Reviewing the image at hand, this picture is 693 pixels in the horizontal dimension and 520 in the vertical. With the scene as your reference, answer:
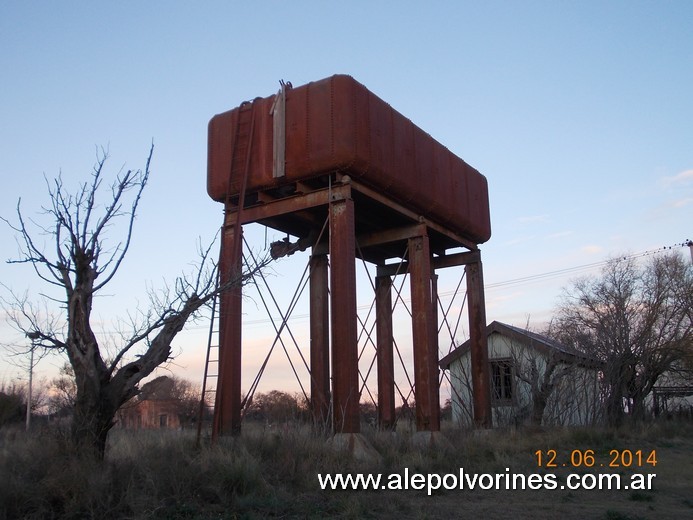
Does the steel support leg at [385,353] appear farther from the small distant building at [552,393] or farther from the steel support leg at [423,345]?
the steel support leg at [423,345]

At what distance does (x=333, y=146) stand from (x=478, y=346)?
7793 millimetres

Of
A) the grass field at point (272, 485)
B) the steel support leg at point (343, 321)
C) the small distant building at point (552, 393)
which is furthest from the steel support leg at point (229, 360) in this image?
the small distant building at point (552, 393)

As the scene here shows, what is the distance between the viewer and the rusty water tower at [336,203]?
13203 millimetres

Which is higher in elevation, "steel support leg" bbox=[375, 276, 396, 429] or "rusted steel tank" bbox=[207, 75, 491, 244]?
"rusted steel tank" bbox=[207, 75, 491, 244]

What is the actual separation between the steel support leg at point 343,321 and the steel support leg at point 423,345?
9.29 feet

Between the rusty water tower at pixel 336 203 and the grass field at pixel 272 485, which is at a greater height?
the rusty water tower at pixel 336 203

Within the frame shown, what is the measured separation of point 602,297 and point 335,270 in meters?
18.9

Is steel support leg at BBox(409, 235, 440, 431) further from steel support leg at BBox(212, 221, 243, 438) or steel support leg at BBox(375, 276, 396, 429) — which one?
steel support leg at BBox(212, 221, 243, 438)

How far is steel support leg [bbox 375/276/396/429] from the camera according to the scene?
1888cm

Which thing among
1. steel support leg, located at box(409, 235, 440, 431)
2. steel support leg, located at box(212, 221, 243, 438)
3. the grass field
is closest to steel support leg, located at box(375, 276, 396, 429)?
steel support leg, located at box(409, 235, 440, 431)

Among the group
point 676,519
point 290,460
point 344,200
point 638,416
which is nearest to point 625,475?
point 676,519

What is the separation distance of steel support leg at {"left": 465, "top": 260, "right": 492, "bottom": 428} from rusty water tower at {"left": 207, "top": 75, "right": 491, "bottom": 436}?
0.06m

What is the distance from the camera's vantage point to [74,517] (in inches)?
297

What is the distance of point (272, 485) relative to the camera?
9.61 m
